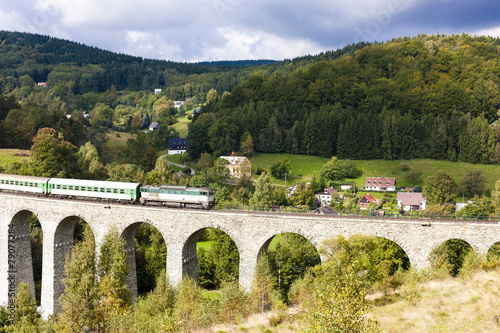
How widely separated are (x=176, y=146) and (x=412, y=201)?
79.9m

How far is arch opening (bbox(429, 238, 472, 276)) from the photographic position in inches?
1508

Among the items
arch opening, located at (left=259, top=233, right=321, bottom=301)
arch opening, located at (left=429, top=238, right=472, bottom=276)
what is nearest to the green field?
arch opening, located at (left=259, top=233, right=321, bottom=301)

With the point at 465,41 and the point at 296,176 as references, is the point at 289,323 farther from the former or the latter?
the point at 465,41

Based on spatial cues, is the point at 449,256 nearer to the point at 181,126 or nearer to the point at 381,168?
the point at 381,168

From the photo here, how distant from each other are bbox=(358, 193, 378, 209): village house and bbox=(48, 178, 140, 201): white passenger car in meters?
54.3

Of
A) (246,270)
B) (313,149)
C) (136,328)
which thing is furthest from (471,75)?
(136,328)

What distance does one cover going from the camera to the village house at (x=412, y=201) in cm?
8512

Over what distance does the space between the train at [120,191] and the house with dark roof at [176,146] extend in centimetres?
8317

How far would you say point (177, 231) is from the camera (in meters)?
44.6

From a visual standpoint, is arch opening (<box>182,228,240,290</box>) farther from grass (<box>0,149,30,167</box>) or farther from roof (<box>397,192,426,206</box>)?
grass (<box>0,149,30,167</box>)

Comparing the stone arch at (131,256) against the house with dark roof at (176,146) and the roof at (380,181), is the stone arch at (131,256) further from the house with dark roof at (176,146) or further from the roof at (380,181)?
the house with dark roof at (176,146)

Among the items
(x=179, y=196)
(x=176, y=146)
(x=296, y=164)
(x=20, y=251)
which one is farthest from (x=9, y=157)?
(x=296, y=164)

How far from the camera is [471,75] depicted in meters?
140

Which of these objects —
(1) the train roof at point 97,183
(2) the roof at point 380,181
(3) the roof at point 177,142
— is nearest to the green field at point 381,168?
(2) the roof at point 380,181
